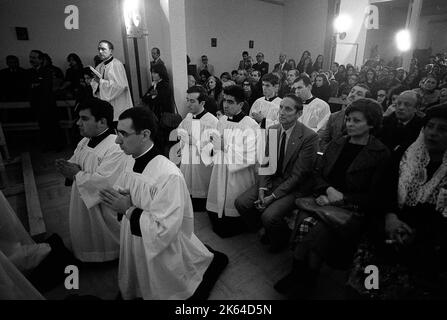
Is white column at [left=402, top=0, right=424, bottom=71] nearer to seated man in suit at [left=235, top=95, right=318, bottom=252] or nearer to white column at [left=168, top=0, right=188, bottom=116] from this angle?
white column at [left=168, top=0, right=188, bottom=116]

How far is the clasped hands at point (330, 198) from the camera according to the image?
240 cm

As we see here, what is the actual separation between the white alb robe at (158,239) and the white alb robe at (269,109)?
252cm

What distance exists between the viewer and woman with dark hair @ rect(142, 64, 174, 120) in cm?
486

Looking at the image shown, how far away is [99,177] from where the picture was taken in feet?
8.11

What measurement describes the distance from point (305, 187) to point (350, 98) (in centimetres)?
171

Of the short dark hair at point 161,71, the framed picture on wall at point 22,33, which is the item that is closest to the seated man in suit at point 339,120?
the short dark hair at point 161,71

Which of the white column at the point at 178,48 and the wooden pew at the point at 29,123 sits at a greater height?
the white column at the point at 178,48

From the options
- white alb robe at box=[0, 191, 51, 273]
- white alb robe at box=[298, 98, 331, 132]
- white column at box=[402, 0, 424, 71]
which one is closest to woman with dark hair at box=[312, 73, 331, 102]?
white alb robe at box=[298, 98, 331, 132]

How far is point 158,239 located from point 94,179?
915 mm

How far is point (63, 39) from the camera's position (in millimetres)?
7918

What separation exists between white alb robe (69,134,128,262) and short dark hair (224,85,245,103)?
1.50 metres

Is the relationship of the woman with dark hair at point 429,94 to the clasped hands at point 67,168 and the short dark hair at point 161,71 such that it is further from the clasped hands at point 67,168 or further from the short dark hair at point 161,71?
the clasped hands at point 67,168
